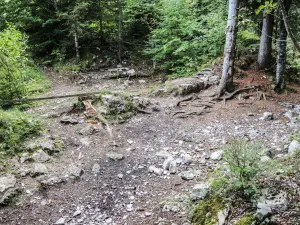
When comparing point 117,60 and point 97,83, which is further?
point 117,60

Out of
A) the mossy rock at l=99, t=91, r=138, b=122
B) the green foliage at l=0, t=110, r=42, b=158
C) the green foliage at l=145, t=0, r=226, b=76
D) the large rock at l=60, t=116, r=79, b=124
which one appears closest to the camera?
the green foliage at l=0, t=110, r=42, b=158

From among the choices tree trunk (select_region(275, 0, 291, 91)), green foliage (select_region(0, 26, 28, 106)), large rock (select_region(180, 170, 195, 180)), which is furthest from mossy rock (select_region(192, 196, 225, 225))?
green foliage (select_region(0, 26, 28, 106))

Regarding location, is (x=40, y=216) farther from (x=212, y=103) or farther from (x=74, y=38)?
(x=74, y=38)

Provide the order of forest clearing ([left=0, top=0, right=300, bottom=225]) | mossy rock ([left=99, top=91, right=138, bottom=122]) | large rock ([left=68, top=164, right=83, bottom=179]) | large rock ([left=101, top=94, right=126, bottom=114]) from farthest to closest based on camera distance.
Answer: large rock ([left=101, top=94, right=126, bottom=114]) → mossy rock ([left=99, top=91, right=138, bottom=122]) → large rock ([left=68, top=164, right=83, bottom=179]) → forest clearing ([left=0, top=0, right=300, bottom=225])

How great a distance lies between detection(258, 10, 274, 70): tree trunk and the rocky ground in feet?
8.42

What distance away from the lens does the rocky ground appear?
4.72m

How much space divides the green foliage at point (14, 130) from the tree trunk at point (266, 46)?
9.61 m

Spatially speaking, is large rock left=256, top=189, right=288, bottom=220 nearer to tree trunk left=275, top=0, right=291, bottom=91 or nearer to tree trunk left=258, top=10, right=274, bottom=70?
tree trunk left=275, top=0, right=291, bottom=91

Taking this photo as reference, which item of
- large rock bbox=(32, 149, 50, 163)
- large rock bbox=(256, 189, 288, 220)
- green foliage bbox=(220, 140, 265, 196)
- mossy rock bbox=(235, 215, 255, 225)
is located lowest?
large rock bbox=(32, 149, 50, 163)

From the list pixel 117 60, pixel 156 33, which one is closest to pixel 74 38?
pixel 117 60

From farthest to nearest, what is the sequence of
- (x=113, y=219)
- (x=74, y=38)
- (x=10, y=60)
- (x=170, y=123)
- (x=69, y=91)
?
(x=74, y=38)
(x=69, y=91)
(x=10, y=60)
(x=170, y=123)
(x=113, y=219)

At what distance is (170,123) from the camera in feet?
27.6

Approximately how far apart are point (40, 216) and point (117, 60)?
12.6 m

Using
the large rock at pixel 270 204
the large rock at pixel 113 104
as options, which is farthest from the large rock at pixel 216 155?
the large rock at pixel 113 104
